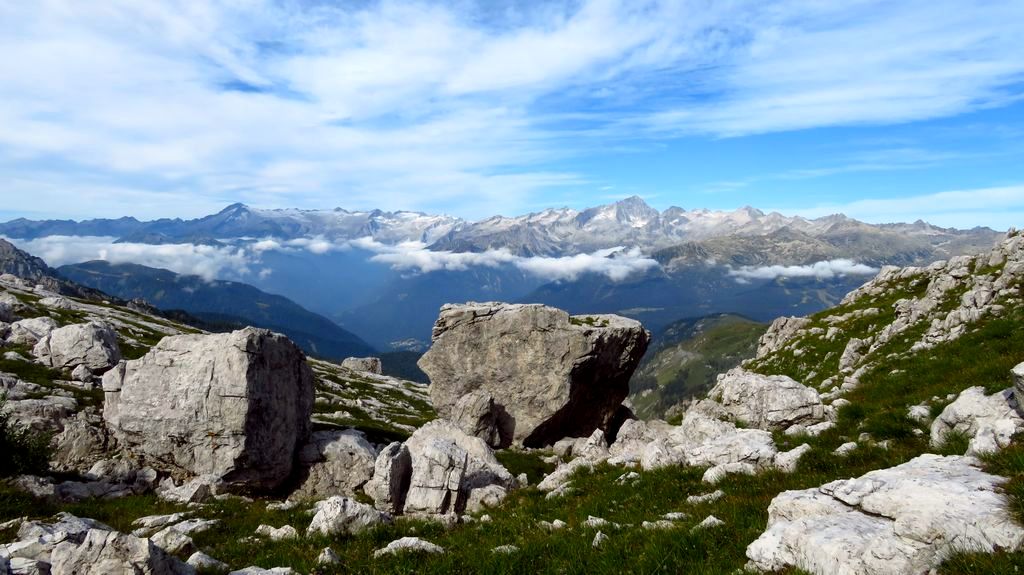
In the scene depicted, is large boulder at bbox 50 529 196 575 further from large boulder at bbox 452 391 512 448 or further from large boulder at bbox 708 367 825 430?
large boulder at bbox 452 391 512 448

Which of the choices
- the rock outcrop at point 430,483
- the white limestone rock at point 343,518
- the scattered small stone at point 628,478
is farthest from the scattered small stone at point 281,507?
the scattered small stone at point 628,478

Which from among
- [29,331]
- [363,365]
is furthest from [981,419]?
[363,365]

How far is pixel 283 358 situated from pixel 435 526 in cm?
2086

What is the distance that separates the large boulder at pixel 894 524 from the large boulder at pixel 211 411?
27490 millimetres

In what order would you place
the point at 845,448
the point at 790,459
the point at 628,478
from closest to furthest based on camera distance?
the point at 845,448, the point at 790,459, the point at 628,478

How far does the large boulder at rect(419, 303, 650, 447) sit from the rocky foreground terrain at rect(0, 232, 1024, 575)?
7.3 inches

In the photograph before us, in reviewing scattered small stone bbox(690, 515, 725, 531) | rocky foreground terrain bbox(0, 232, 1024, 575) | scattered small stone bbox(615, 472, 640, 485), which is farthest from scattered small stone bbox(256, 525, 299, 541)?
scattered small stone bbox(690, 515, 725, 531)

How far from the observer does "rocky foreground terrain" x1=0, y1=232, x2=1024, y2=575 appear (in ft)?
29.9

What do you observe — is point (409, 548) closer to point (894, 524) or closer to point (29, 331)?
point (894, 524)

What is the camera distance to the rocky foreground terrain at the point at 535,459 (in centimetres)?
911

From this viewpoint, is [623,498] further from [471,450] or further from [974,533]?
[471,450]

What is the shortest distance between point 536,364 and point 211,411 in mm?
26637

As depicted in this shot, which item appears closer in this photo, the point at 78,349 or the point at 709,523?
the point at 709,523

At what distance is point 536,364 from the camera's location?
48.8 m
